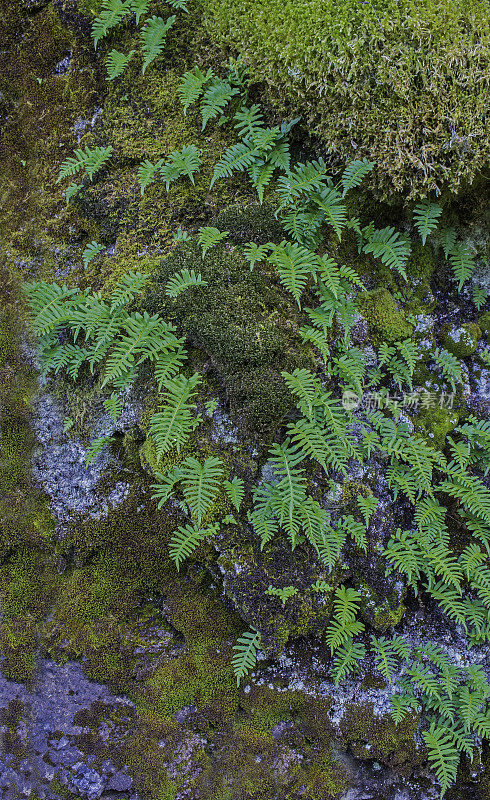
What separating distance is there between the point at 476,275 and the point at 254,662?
3.59 meters

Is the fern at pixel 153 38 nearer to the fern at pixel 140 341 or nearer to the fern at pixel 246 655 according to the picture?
the fern at pixel 140 341

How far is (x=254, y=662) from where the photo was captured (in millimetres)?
3656

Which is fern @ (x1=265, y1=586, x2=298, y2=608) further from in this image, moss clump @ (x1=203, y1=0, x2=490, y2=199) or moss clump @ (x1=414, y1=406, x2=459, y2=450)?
moss clump @ (x1=203, y1=0, x2=490, y2=199)

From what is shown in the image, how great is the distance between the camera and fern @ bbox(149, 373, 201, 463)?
3582mm

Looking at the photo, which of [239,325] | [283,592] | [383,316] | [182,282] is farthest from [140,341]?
[283,592]

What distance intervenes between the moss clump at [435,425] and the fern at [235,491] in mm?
1566

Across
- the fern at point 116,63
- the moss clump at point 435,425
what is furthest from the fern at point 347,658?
the fern at point 116,63

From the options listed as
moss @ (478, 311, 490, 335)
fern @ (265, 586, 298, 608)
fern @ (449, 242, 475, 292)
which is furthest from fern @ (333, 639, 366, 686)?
fern @ (449, 242, 475, 292)

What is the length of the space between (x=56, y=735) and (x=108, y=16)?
5542mm

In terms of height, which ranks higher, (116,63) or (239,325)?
(116,63)

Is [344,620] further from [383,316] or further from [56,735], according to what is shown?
[383,316]

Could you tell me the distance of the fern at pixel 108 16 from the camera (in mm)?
4219

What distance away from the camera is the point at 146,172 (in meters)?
4.11

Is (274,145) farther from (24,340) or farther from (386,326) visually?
(24,340)
